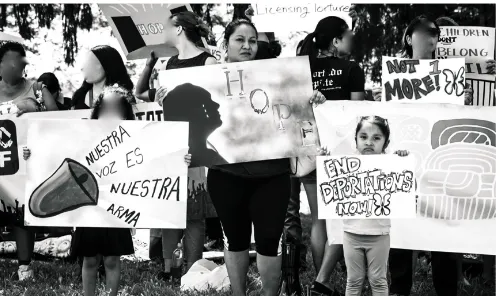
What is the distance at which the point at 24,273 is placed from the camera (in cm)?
544

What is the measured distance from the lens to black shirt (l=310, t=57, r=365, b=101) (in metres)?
4.82

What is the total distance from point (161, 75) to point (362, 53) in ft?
24.2

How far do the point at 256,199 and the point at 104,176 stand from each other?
0.96 metres

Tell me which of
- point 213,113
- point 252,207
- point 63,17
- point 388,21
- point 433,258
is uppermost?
point 63,17

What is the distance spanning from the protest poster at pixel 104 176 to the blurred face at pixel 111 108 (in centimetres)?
9

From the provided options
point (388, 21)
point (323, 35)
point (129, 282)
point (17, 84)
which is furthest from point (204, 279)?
point (388, 21)

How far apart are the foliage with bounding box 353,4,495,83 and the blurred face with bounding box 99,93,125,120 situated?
23.6 ft

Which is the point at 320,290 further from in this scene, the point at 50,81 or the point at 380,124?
the point at 50,81

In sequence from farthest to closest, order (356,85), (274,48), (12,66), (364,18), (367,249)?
(364,18) → (274,48) → (12,66) → (356,85) → (367,249)

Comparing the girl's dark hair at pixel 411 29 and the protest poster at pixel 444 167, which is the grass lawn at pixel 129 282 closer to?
the protest poster at pixel 444 167

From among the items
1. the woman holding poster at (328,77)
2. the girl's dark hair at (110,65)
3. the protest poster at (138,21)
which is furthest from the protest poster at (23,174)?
the woman holding poster at (328,77)

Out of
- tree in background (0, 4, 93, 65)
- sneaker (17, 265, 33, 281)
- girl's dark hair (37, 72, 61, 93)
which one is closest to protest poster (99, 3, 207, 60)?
girl's dark hair (37, 72, 61, 93)

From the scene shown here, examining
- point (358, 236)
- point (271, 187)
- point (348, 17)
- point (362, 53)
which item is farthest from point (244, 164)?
point (362, 53)

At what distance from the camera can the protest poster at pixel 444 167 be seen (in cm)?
458
